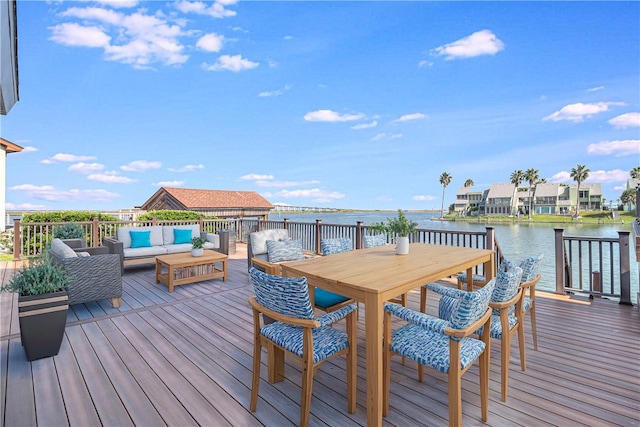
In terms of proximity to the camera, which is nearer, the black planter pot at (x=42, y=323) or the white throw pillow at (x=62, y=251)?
the black planter pot at (x=42, y=323)

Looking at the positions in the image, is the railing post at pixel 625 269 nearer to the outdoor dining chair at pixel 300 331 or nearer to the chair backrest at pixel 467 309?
the chair backrest at pixel 467 309

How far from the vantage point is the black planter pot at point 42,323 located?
2396 mm

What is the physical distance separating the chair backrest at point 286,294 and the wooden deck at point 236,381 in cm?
69

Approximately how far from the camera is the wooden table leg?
152 cm

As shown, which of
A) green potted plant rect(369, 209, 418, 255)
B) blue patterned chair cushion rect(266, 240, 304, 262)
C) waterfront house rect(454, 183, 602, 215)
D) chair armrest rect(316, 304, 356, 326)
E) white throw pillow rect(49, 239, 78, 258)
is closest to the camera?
chair armrest rect(316, 304, 356, 326)

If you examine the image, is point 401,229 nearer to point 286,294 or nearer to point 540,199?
point 286,294

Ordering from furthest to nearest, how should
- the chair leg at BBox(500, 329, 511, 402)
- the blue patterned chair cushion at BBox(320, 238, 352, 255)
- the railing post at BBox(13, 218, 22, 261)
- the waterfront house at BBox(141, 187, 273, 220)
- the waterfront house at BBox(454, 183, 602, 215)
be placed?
the waterfront house at BBox(454, 183, 602, 215)
the waterfront house at BBox(141, 187, 273, 220)
the railing post at BBox(13, 218, 22, 261)
the blue patterned chair cushion at BBox(320, 238, 352, 255)
the chair leg at BBox(500, 329, 511, 402)

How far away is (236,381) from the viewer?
213 centimetres

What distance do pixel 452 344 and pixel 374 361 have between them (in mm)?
415

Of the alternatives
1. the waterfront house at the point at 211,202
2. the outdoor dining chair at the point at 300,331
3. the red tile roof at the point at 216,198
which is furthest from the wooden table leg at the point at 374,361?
the red tile roof at the point at 216,198

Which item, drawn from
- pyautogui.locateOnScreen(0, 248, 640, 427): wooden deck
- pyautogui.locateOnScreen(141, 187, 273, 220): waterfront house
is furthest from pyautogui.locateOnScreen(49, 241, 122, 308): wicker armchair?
pyautogui.locateOnScreen(141, 187, 273, 220): waterfront house

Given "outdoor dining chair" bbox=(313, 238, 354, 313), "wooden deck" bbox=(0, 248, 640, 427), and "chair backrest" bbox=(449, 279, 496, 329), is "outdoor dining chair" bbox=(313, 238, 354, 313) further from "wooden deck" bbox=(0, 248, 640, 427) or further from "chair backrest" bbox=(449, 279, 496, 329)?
"chair backrest" bbox=(449, 279, 496, 329)

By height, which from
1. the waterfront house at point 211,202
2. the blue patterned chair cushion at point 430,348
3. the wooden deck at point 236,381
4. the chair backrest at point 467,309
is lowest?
the wooden deck at point 236,381

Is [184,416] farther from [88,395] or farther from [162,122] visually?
[162,122]
